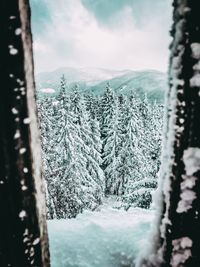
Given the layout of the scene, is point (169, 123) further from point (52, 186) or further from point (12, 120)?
point (52, 186)

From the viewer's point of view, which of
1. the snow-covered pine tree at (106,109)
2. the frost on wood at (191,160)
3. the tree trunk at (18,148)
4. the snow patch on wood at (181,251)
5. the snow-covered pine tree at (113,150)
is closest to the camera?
the tree trunk at (18,148)

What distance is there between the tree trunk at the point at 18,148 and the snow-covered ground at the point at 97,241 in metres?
0.99

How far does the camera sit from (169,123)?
4.87ft

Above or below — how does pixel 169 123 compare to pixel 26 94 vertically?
below

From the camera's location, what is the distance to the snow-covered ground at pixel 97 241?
2459mm

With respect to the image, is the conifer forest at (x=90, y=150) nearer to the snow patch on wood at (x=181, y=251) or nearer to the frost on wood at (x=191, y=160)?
the snow patch on wood at (x=181, y=251)

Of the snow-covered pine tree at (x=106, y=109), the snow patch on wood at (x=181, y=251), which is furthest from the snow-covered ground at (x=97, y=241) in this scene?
the snow-covered pine tree at (x=106, y=109)

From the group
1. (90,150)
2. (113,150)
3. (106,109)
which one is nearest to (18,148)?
(90,150)

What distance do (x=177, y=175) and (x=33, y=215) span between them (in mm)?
740

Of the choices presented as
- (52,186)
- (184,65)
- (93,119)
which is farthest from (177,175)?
(93,119)

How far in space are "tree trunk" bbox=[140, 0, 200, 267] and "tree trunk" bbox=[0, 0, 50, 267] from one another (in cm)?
65

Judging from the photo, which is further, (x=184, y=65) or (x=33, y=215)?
(x=33, y=215)

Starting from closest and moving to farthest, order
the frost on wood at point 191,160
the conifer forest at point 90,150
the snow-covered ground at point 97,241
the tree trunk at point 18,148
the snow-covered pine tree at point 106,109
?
the tree trunk at point 18,148 < the frost on wood at point 191,160 < the snow-covered ground at point 97,241 < the conifer forest at point 90,150 < the snow-covered pine tree at point 106,109

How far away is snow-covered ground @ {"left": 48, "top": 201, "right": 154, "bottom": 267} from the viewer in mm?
2459
